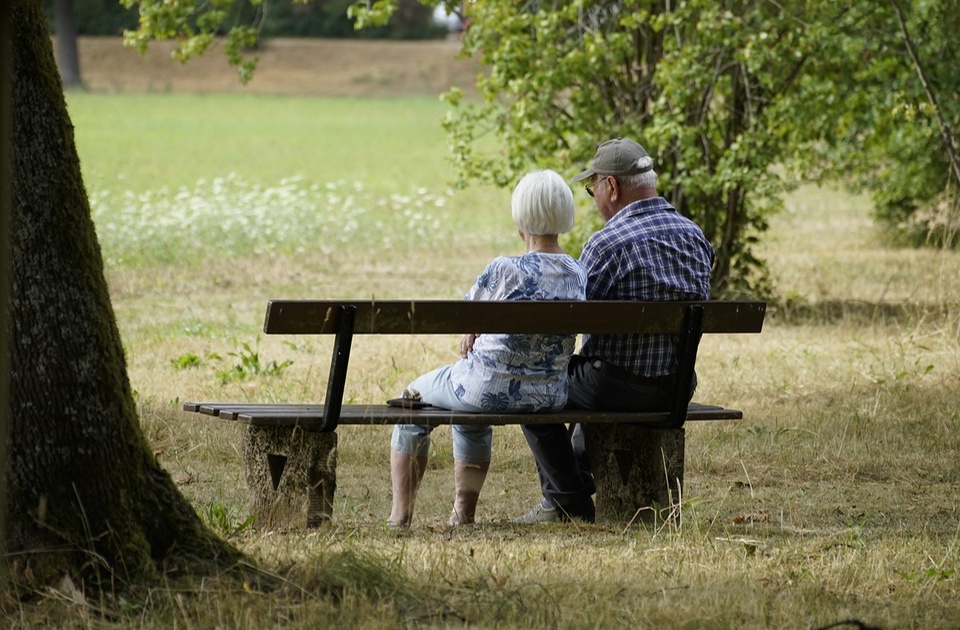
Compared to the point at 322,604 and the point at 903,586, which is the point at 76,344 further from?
the point at 903,586

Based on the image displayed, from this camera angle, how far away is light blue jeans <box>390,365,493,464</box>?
544 cm

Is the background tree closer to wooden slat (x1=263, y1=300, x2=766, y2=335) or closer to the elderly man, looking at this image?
the elderly man

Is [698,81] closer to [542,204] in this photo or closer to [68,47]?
[542,204]

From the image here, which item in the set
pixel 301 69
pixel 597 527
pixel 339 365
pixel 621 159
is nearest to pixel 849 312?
pixel 621 159

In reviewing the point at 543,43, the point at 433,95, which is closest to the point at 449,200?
Result: the point at 543,43

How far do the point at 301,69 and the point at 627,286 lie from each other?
60194mm

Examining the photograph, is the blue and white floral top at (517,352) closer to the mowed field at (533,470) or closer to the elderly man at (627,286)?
the elderly man at (627,286)

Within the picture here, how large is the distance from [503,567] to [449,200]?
25220 mm

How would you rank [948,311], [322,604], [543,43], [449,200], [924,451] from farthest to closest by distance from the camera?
[449,200] < [543,43] < [948,311] < [924,451] < [322,604]

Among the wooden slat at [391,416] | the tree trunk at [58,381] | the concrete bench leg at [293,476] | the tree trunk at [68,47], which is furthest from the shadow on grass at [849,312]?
the tree trunk at [68,47]

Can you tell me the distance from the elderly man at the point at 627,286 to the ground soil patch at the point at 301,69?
52.1 meters

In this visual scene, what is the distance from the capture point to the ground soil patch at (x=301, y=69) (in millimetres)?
60031

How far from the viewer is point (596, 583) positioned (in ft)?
14.2

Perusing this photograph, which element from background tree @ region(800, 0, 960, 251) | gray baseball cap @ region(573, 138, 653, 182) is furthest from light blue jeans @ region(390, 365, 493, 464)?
background tree @ region(800, 0, 960, 251)
